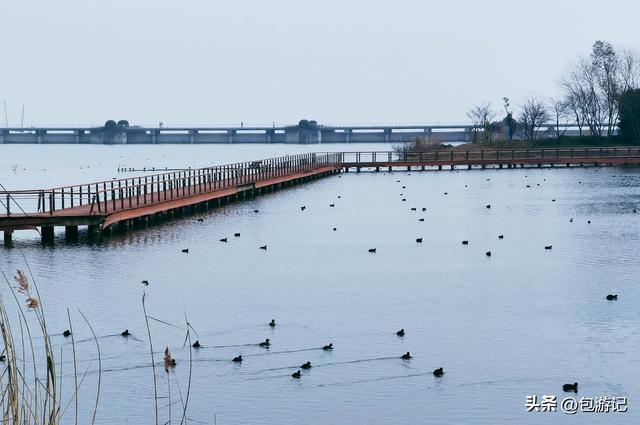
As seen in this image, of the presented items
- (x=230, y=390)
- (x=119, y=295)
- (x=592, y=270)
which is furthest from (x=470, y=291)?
(x=230, y=390)

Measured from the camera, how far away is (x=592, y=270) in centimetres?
3791

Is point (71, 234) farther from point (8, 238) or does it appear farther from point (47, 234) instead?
point (8, 238)

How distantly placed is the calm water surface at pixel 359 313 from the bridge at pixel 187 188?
4.05ft

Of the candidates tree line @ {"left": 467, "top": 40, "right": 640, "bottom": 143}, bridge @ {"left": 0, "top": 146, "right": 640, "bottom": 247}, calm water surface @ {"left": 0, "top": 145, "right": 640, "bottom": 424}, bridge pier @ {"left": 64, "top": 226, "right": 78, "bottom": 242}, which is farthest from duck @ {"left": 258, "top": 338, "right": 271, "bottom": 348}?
tree line @ {"left": 467, "top": 40, "right": 640, "bottom": 143}

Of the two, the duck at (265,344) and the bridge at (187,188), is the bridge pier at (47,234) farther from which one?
the duck at (265,344)

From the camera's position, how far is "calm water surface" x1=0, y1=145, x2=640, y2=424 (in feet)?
68.5

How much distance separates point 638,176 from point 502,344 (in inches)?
3006

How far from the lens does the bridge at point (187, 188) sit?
4697cm

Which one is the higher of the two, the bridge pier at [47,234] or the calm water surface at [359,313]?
the bridge pier at [47,234]

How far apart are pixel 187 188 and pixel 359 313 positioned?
40.5m

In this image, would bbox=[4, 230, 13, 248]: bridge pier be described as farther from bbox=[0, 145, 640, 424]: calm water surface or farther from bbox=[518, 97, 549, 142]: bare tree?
bbox=[518, 97, 549, 142]: bare tree

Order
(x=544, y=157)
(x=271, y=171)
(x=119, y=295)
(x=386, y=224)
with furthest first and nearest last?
(x=544, y=157) → (x=271, y=171) → (x=386, y=224) → (x=119, y=295)

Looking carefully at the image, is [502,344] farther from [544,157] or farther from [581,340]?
[544,157]

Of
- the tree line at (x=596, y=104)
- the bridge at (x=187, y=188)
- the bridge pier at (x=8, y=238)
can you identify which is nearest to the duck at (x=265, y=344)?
the bridge at (x=187, y=188)
